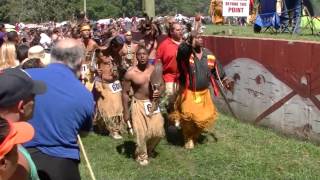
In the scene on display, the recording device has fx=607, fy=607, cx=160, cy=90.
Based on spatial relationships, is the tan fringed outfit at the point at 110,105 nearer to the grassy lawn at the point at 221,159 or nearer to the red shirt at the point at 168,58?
the grassy lawn at the point at 221,159

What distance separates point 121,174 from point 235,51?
14.0 ft

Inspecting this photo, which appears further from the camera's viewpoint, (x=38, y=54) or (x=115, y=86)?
(x=115, y=86)

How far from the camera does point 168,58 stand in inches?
401

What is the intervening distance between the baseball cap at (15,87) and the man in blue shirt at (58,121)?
1.02 metres

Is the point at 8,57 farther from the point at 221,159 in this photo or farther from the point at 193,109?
the point at 221,159

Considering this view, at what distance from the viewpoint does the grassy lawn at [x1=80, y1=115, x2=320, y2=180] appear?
8.00m

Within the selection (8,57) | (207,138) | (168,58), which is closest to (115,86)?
(168,58)

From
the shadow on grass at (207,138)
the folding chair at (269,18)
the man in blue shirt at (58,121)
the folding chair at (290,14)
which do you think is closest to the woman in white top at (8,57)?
the shadow on grass at (207,138)

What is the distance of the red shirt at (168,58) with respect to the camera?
33.1 ft

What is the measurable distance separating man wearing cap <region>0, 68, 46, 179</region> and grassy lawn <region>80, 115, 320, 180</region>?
189 inches

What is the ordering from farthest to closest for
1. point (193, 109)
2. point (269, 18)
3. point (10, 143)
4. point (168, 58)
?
point (269, 18), point (168, 58), point (193, 109), point (10, 143)

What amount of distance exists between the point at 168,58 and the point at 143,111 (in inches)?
74.4

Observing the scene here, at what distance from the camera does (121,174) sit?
27.1 feet

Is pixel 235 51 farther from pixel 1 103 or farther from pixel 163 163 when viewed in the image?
pixel 1 103
